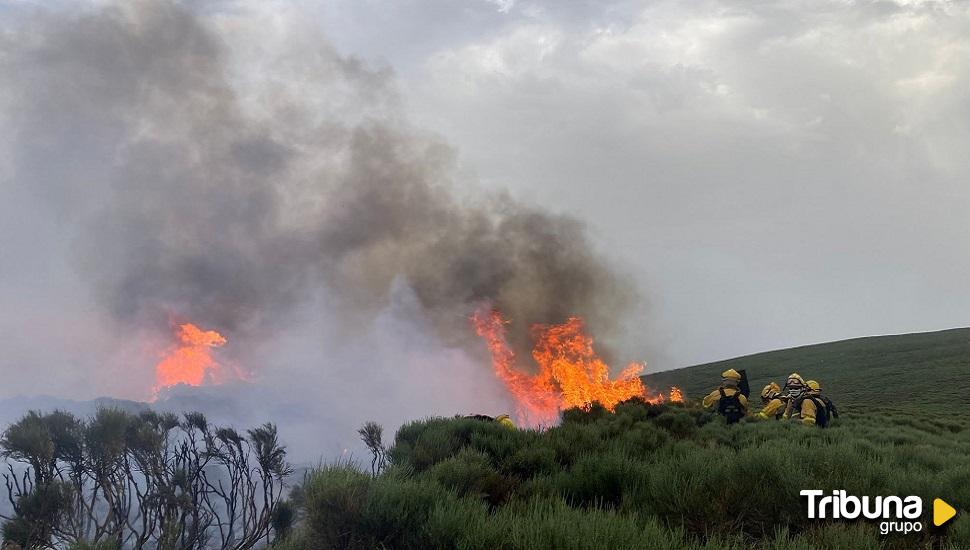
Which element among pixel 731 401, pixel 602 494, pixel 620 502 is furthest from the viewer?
pixel 731 401

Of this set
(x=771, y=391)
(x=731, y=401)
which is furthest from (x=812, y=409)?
(x=771, y=391)

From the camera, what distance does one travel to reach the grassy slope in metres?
35.7

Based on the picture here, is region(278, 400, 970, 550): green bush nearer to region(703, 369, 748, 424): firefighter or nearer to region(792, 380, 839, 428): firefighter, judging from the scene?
region(792, 380, 839, 428): firefighter

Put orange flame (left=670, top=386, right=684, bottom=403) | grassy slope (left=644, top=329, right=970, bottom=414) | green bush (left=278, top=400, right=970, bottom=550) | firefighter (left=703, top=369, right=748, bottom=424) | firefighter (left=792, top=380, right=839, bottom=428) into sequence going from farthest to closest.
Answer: grassy slope (left=644, top=329, right=970, bottom=414) → orange flame (left=670, top=386, right=684, bottom=403) → firefighter (left=703, top=369, right=748, bottom=424) → firefighter (left=792, top=380, right=839, bottom=428) → green bush (left=278, top=400, right=970, bottom=550)

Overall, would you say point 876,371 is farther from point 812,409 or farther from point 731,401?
point 731,401

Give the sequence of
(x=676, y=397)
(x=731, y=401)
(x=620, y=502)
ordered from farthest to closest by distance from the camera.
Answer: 1. (x=676, y=397)
2. (x=731, y=401)
3. (x=620, y=502)

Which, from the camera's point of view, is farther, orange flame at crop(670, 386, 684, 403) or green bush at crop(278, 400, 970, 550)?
orange flame at crop(670, 386, 684, 403)

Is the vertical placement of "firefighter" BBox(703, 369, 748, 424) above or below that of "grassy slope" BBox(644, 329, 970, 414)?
below

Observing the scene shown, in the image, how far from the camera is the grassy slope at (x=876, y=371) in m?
35.7

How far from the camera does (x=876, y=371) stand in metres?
50.2

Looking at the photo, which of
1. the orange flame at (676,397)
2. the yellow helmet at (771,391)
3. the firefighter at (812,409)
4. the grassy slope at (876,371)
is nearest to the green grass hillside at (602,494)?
the firefighter at (812,409)

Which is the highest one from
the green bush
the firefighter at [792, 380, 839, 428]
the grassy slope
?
the grassy slope

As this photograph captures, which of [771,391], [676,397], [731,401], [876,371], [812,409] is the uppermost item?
[876,371]

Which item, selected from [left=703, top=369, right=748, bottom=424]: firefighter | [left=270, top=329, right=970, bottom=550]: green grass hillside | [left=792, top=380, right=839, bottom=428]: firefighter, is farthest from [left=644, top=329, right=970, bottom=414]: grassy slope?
[left=270, top=329, right=970, bottom=550]: green grass hillside
